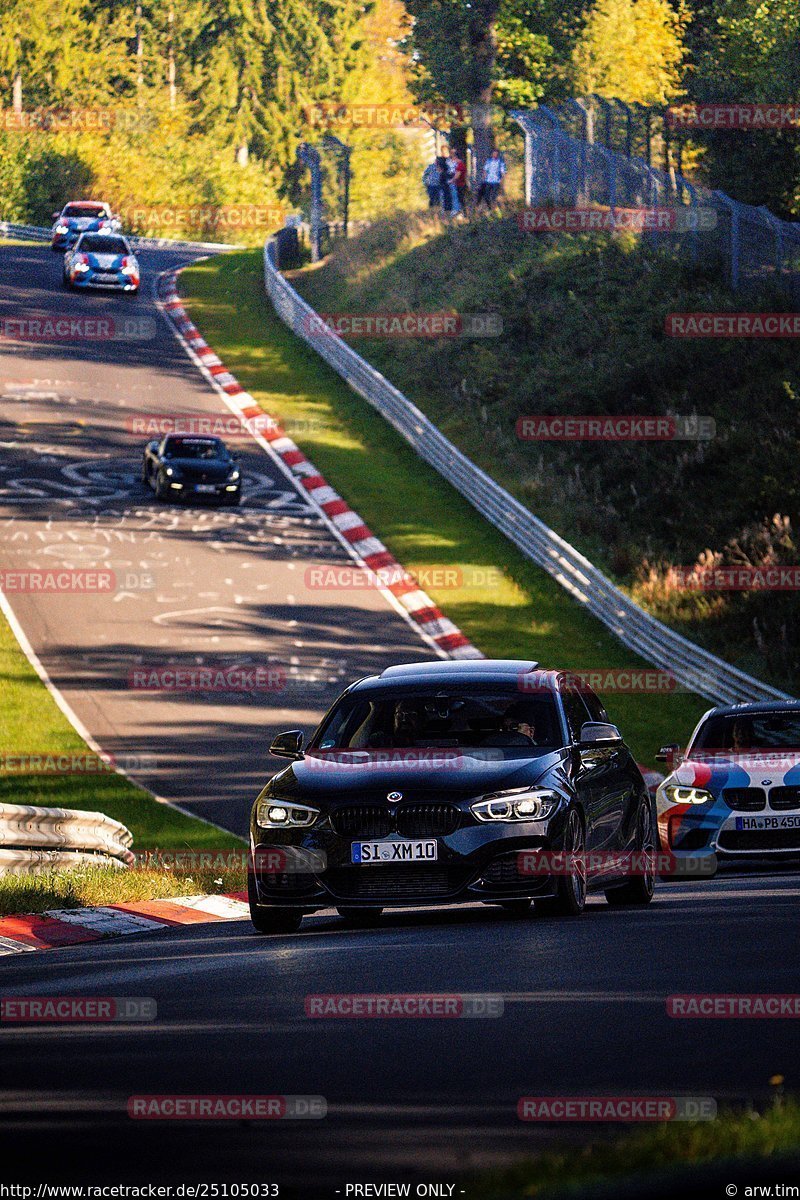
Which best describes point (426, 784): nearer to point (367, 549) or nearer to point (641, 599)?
point (641, 599)

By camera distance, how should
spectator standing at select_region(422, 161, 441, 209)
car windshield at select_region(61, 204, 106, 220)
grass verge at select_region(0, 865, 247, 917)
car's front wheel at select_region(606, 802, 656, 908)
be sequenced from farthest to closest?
car windshield at select_region(61, 204, 106, 220) → spectator standing at select_region(422, 161, 441, 209) → grass verge at select_region(0, 865, 247, 917) → car's front wheel at select_region(606, 802, 656, 908)

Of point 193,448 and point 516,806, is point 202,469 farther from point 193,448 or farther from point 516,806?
point 516,806

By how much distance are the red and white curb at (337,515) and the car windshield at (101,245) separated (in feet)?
12.4

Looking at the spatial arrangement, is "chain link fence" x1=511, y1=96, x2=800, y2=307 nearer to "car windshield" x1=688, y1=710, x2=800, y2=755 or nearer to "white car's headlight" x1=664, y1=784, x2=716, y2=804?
"car windshield" x1=688, y1=710, x2=800, y2=755

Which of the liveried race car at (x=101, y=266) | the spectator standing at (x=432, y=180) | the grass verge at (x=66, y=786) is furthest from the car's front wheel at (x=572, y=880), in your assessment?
the spectator standing at (x=432, y=180)

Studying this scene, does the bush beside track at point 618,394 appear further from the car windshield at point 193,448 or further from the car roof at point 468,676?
the car roof at point 468,676

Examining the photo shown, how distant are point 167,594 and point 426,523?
6722 mm

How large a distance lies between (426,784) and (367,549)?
22048mm

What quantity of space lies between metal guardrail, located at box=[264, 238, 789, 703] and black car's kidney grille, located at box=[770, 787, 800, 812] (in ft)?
26.4

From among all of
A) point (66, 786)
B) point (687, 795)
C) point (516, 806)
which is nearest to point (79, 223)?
point (66, 786)

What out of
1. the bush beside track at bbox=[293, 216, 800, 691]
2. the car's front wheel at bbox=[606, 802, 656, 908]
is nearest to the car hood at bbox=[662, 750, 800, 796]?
the car's front wheel at bbox=[606, 802, 656, 908]

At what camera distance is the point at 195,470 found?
116 feet

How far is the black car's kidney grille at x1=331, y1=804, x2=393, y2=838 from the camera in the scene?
10930mm

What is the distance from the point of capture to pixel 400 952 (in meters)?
9.58
